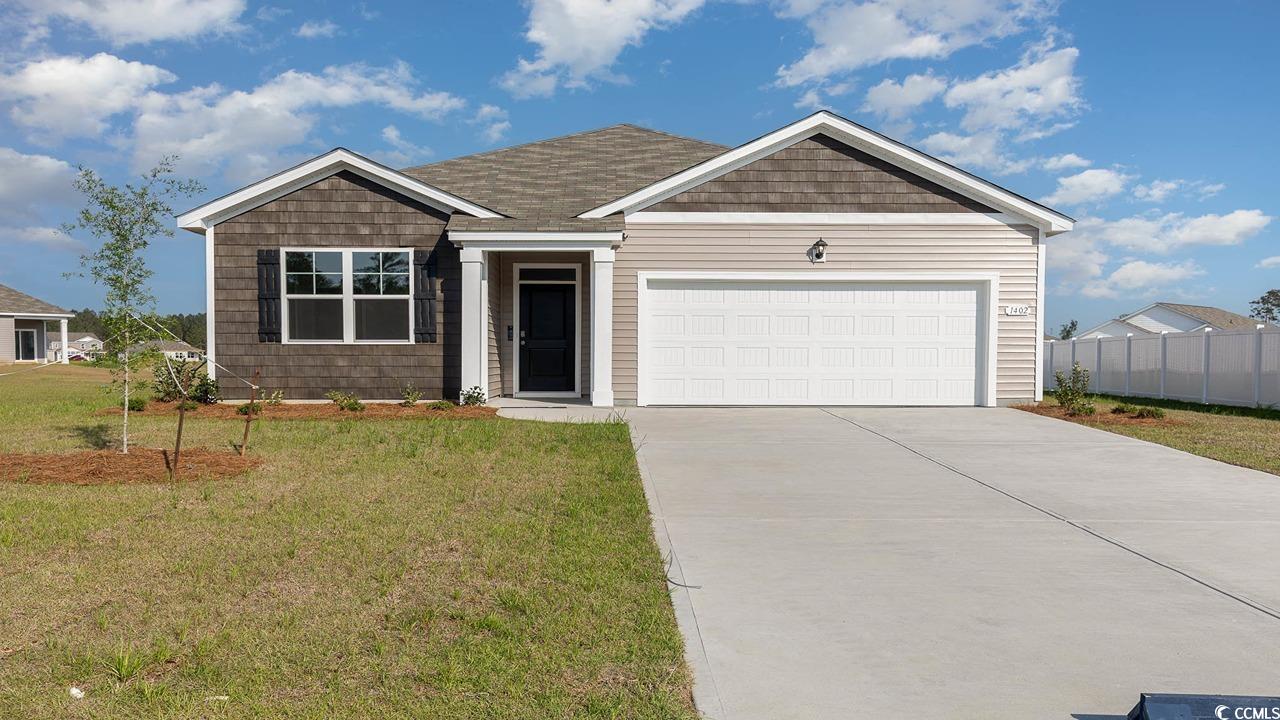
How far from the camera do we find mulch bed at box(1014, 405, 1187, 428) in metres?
12.6

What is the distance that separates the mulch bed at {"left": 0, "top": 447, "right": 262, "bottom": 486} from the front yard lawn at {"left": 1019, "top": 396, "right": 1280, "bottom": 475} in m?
10.3

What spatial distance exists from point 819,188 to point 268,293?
9372 mm

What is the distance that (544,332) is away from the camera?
15.3 m

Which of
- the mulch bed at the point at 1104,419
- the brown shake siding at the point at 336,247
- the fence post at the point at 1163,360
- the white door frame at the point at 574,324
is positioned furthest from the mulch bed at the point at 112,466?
the fence post at the point at 1163,360

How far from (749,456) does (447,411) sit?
5358 mm

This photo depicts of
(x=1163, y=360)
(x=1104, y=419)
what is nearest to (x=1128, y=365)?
(x=1163, y=360)

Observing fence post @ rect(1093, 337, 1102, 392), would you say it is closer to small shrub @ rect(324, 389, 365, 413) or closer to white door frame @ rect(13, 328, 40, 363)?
small shrub @ rect(324, 389, 365, 413)

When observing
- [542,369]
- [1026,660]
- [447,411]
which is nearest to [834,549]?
[1026,660]

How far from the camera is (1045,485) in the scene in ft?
25.3

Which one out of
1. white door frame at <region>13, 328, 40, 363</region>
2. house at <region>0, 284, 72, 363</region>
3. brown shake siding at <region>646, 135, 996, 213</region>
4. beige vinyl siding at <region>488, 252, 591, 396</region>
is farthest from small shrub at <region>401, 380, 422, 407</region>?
white door frame at <region>13, 328, 40, 363</region>

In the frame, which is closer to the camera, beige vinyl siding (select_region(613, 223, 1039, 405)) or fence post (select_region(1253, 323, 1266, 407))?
beige vinyl siding (select_region(613, 223, 1039, 405))

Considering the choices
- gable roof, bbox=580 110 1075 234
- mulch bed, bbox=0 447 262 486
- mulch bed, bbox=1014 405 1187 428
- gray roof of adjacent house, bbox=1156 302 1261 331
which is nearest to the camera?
mulch bed, bbox=0 447 262 486

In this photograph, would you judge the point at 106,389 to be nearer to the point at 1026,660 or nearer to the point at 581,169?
the point at 1026,660

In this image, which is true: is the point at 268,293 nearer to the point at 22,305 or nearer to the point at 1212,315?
the point at 22,305
